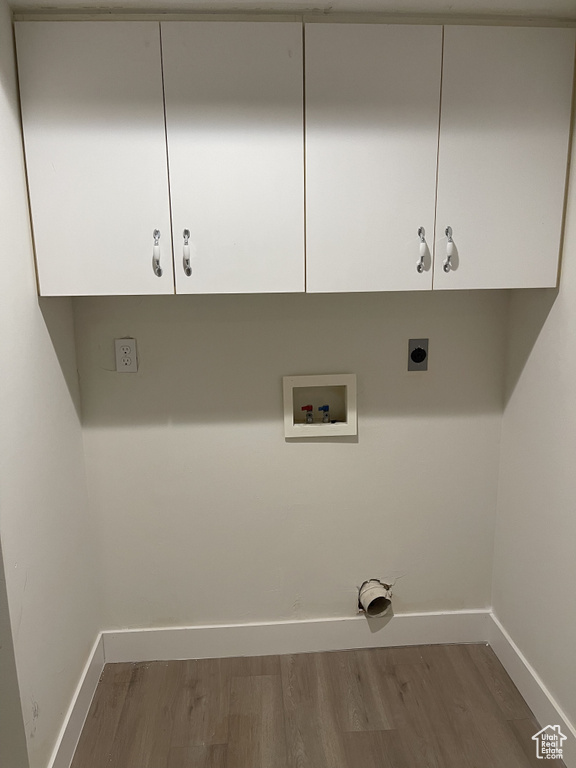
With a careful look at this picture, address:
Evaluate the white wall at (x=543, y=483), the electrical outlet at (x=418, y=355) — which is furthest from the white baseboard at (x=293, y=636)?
the electrical outlet at (x=418, y=355)

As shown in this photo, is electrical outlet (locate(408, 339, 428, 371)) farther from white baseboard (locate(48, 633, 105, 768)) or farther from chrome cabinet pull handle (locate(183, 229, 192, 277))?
white baseboard (locate(48, 633, 105, 768))

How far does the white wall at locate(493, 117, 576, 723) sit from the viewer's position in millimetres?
1542

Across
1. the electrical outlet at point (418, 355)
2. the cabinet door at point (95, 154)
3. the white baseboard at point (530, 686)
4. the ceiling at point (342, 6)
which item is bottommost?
the white baseboard at point (530, 686)

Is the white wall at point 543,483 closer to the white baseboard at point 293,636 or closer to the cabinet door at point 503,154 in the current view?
the cabinet door at point 503,154

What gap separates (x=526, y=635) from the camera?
71.4 inches

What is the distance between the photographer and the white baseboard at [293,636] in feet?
6.56

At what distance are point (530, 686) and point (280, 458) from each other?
3.74 feet

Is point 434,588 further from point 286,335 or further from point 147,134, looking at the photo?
point 147,134

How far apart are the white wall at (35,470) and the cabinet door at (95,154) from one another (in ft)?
0.18

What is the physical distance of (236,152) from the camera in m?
1.44

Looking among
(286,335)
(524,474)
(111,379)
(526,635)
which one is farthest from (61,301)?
(526,635)

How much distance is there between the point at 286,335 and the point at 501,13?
3.65 feet

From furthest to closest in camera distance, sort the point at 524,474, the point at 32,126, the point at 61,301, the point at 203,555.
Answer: the point at 203,555 < the point at 524,474 < the point at 61,301 < the point at 32,126

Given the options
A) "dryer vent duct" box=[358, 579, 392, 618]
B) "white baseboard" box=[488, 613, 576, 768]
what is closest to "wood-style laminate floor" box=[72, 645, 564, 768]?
"white baseboard" box=[488, 613, 576, 768]
